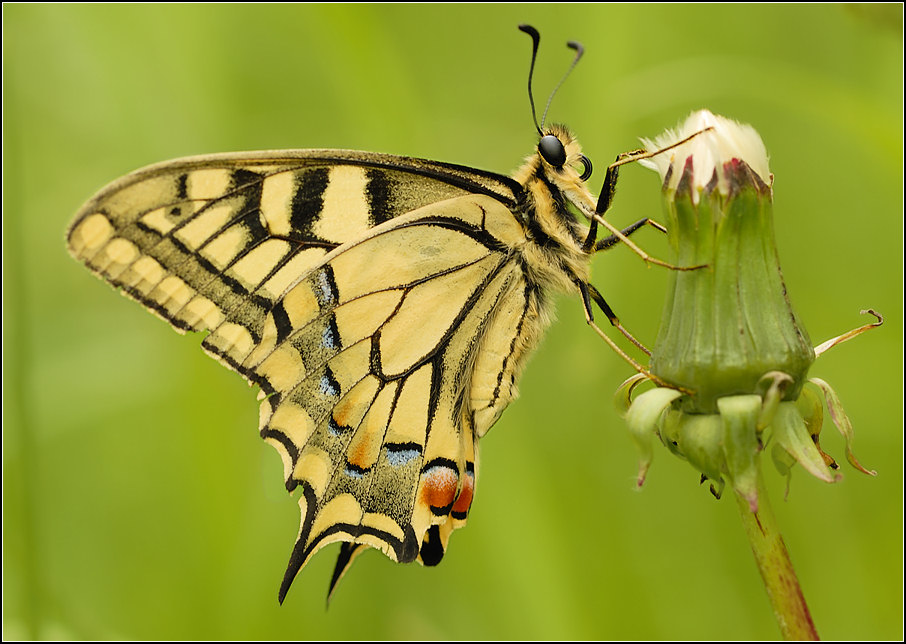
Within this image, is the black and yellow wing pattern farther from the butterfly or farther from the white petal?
the white petal

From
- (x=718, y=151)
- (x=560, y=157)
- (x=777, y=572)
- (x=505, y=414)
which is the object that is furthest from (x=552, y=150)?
(x=777, y=572)

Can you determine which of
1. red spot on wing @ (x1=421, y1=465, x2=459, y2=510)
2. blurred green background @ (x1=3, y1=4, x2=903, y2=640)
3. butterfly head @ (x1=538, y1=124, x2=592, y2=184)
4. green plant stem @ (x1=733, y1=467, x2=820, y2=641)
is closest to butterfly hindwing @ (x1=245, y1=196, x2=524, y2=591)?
red spot on wing @ (x1=421, y1=465, x2=459, y2=510)

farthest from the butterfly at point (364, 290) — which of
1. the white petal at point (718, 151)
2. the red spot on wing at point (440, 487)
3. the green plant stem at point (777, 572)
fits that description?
the green plant stem at point (777, 572)

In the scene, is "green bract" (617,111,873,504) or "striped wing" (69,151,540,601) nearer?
"green bract" (617,111,873,504)

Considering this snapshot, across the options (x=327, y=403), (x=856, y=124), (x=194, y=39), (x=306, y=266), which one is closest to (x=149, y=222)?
(x=306, y=266)

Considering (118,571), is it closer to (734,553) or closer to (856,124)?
(734,553)

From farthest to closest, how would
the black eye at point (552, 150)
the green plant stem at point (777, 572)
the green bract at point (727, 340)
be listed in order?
1. the black eye at point (552, 150)
2. the green bract at point (727, 340)
3. the green plant stem at point (777, 572)

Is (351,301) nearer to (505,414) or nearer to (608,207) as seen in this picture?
(608,207)

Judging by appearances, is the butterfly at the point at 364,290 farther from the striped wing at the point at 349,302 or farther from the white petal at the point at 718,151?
the white petal at the point at 718,151
